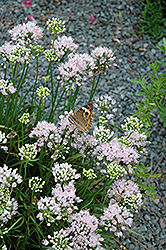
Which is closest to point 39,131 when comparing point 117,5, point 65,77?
point 65,77

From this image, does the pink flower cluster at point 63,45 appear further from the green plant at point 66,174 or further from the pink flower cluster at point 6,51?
the pink flower cluster at point 6,51

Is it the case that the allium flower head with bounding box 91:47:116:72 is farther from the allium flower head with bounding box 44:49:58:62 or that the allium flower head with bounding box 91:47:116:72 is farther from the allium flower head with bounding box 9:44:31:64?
the allium flower head with bounding box 9:44:31:64

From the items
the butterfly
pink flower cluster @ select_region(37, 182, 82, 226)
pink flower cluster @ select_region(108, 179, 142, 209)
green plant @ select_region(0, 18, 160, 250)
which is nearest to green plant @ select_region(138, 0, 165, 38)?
green plant @ select_region(0, 18, 160, 250)

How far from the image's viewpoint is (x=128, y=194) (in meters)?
2.37

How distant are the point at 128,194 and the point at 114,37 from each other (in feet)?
12.2

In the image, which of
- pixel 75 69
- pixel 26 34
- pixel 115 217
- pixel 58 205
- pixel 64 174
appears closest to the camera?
pixel 58 205

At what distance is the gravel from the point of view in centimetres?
438

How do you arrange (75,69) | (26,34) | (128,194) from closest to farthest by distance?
(128,194) < (75,69) < (26,34)

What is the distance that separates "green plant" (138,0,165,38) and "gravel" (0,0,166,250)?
13 cm

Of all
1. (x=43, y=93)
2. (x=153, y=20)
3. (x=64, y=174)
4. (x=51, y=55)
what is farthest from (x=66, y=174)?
(x=153, y=20)

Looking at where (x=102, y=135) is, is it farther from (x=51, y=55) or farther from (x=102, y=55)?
(x=51, y=55)

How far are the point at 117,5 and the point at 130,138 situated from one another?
3946mm

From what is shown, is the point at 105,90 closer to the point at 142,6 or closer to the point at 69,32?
the point at 69,32

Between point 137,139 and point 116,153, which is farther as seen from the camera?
point 137,139
